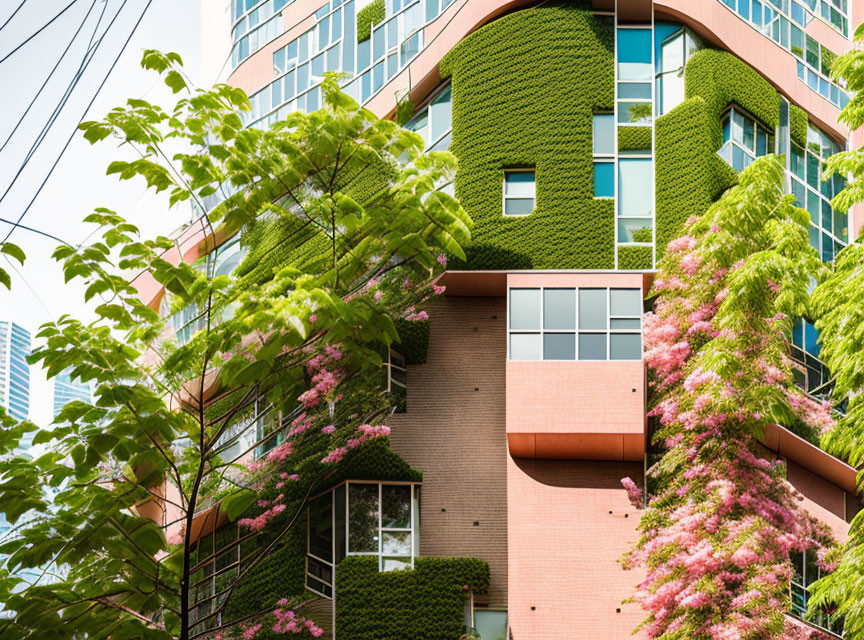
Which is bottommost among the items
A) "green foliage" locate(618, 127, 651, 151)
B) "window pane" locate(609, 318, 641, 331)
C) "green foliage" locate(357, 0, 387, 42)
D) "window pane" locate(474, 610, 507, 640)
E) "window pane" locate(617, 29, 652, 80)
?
"window pane" locate(474, 610, 507, 640)

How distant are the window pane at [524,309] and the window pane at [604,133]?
140 inches

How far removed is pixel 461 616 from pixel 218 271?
370 inches

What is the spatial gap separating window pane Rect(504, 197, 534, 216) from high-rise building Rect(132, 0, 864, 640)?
66mm

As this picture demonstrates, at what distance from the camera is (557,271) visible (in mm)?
25031

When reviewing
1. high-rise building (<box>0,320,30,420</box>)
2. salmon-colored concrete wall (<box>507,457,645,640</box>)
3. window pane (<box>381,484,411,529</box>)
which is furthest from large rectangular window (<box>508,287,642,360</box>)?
high-rise building (<box>0,320,30,420</box>)

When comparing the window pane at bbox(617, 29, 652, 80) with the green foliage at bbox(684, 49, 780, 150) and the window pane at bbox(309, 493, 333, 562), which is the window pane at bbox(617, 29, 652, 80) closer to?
the green foliage at bbox(684, 49, 780, 150)

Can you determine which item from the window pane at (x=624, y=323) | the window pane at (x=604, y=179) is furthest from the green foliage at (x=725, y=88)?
the window pane at (x=624, y=323)

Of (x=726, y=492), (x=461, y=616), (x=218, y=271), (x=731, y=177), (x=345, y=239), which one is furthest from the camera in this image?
(x=218, y=271)

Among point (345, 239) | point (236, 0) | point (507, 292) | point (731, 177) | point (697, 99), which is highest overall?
point (236, 0)

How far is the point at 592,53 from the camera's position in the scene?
26.5 metres

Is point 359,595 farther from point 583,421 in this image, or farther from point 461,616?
point 583,421

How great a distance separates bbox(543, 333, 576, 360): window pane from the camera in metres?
24.5

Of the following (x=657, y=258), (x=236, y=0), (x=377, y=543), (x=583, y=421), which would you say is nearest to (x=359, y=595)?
(x=377, y=543)

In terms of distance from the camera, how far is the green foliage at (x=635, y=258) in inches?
997
